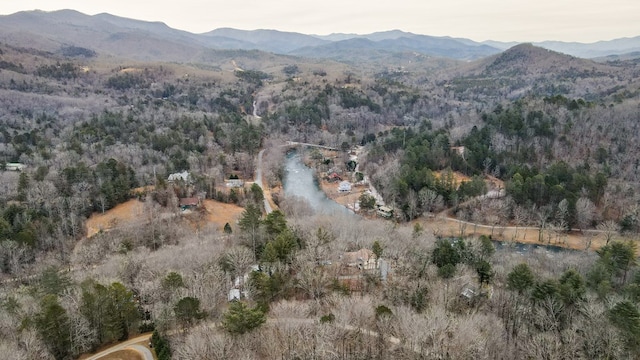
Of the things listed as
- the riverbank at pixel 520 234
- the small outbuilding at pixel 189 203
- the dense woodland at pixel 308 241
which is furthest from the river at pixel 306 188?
the small outbuilding at pixel 189 203

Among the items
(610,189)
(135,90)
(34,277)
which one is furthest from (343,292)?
(135,90)

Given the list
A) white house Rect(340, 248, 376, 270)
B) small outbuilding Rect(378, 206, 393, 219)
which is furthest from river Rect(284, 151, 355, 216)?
white house Rect(340, 248, 376, 270)

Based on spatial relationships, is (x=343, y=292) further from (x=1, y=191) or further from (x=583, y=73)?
(x=583, y=73)

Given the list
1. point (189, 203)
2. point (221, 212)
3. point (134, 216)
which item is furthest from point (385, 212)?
point (134, 216)

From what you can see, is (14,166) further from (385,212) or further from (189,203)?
(385,212)

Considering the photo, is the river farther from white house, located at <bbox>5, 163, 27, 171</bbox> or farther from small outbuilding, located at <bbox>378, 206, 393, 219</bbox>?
white house, located at <bbox>5, 163, 27, 171</bbox>

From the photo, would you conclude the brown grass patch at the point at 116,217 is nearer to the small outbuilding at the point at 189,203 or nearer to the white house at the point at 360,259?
the small outbuilding at the point at 189,203
